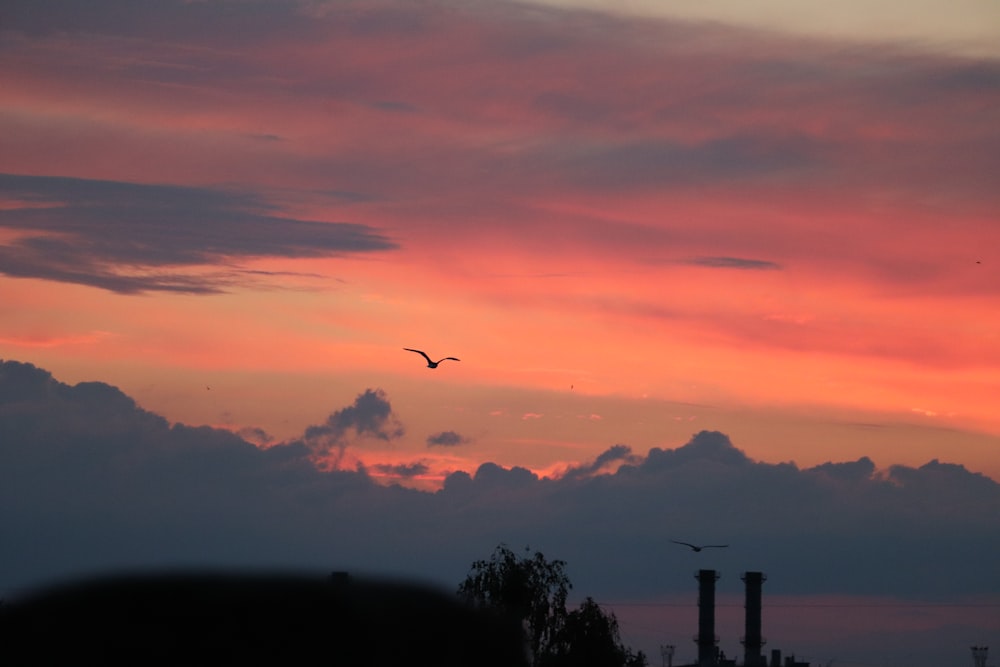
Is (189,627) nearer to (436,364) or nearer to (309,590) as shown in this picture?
(309,590)

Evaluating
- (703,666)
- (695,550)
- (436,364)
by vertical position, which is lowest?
(703,666)

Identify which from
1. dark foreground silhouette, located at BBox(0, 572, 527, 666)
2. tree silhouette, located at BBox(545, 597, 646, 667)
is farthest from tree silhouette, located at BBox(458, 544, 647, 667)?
dark foreground silhouette, located at BBox(0, 572, 527, 666)

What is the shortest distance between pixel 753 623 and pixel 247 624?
333ft

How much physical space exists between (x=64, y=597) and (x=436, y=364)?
49.2m

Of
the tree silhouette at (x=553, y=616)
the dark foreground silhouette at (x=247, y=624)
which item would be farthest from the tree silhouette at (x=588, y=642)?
the dark foreground silhouette at (x=247, y=624)

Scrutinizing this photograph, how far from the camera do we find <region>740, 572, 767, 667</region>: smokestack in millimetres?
108250

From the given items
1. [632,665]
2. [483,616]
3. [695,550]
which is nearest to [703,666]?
[695,550]

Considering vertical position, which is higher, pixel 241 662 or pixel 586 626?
pixel 241 662

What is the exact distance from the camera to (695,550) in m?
127

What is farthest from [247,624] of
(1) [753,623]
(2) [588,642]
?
(1) [753,623]

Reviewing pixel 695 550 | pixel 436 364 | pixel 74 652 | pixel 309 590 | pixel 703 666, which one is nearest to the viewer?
pixel 74 652

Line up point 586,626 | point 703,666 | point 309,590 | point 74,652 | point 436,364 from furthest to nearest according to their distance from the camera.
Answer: point 703,666, point 586,626, point 436,364, point 309,590, point 74,652

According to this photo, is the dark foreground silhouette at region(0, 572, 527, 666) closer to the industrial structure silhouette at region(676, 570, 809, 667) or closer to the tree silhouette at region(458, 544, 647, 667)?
the tree silhouette at region(458, 544, 647, 667)

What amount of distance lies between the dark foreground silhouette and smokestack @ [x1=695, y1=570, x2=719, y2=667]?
94634 mm
